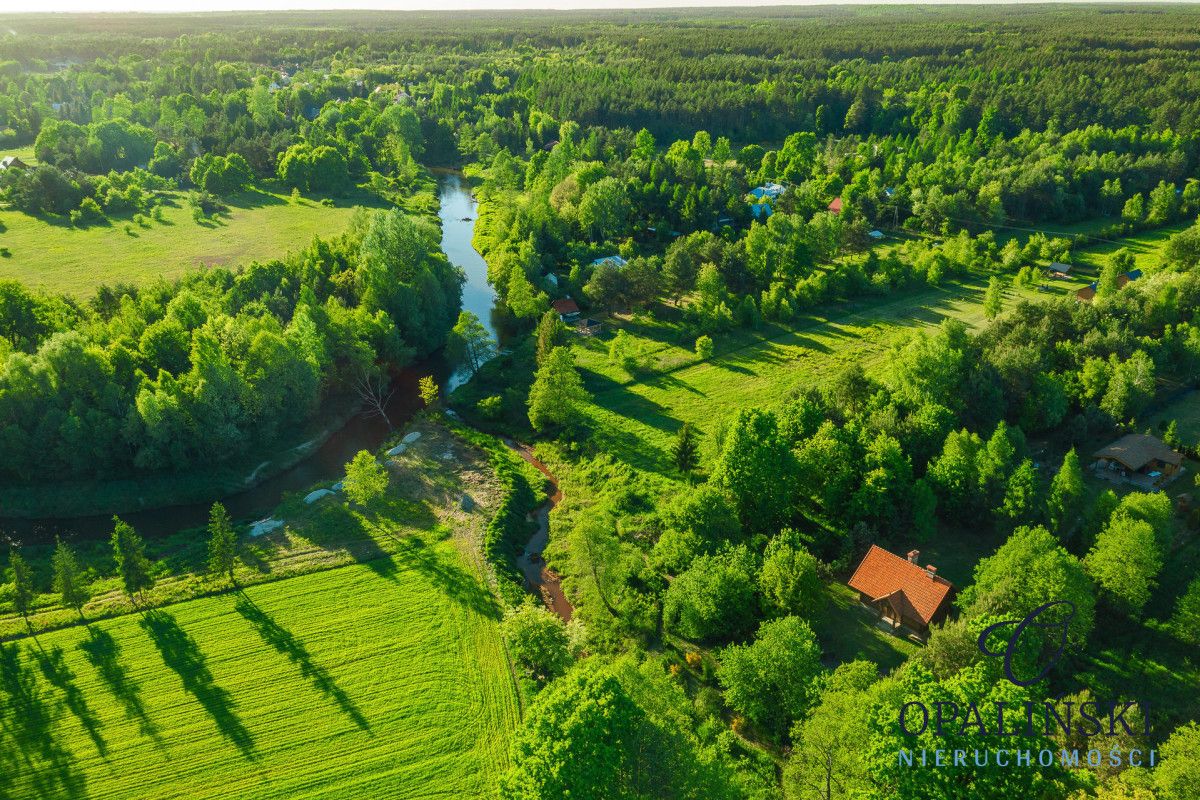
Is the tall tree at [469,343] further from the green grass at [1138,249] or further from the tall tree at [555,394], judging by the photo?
the green grass at [1138,249]

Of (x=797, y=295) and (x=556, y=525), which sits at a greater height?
(x=797, y=295)

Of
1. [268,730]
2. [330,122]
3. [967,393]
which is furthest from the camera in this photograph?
[330,122]

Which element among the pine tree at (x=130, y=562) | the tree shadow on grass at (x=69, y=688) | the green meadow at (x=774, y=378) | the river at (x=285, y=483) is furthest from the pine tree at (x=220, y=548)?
the green meadow at (x=774, y=378)

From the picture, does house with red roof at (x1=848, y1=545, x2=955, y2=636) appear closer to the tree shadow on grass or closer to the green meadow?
the green meadow

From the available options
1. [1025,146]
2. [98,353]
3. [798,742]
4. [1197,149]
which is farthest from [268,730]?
[1197,149]

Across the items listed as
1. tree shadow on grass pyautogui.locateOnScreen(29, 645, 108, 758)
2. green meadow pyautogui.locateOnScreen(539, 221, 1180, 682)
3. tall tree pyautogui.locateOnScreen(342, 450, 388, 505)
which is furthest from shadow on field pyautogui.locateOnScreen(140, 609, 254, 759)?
green meadow pyautogui.locateOnScreen(539, 221, 1180, 682)

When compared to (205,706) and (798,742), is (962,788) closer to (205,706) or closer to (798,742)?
(798,742)

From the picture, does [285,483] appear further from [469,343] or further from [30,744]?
[30,744]
